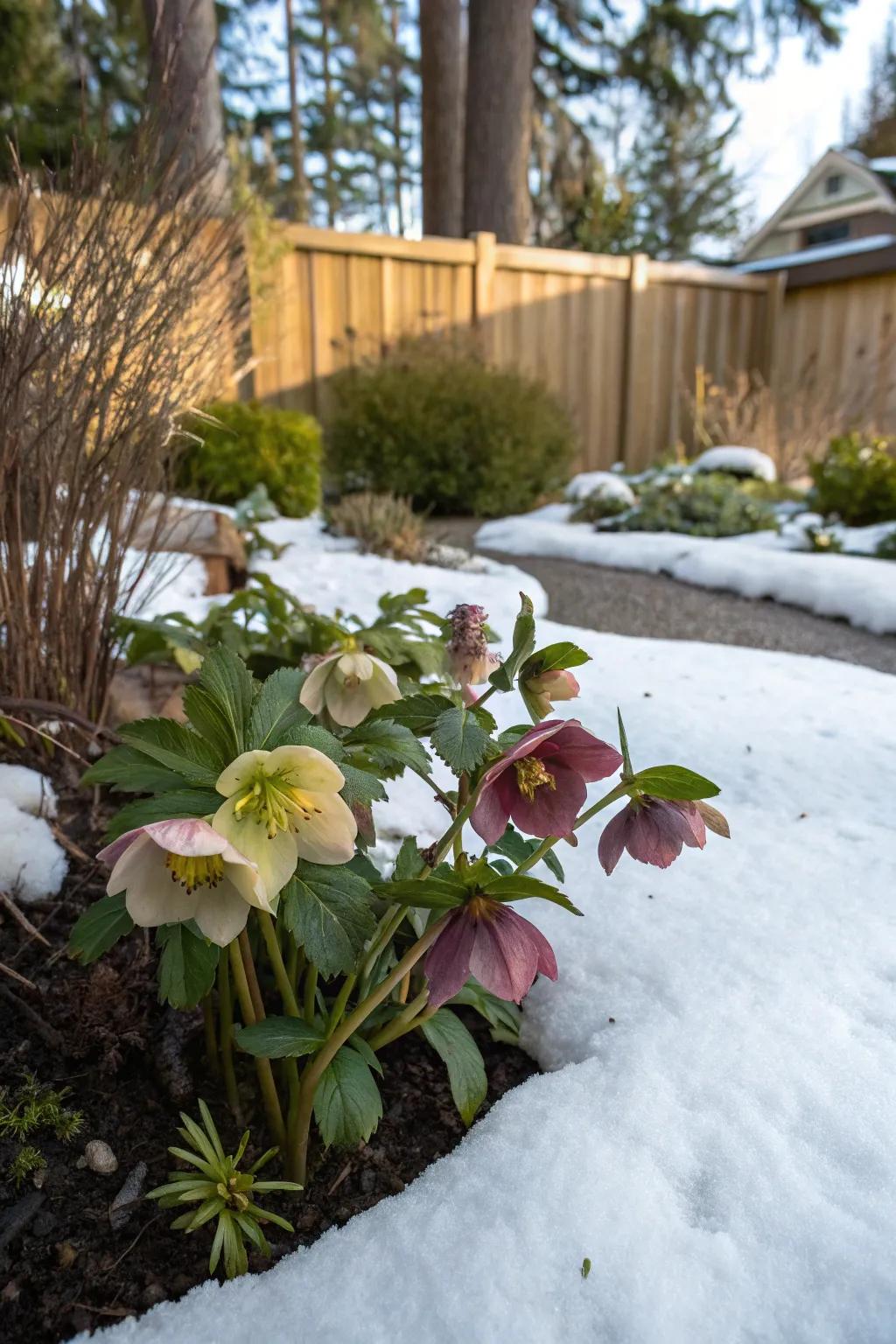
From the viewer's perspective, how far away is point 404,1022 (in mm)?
878

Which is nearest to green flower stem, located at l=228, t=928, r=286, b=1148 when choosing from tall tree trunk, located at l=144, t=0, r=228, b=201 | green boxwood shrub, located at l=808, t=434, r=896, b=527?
tall tree trunk, located at l=144, t=0, r=228, b=201

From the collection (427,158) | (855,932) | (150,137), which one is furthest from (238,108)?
(855,932)

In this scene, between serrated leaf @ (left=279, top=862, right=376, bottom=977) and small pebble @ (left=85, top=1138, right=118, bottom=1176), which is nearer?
serrated leaf @ (left=279, top=862, right=376, bottom=977)

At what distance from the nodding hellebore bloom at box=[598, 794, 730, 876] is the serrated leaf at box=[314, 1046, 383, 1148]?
1.01 feet

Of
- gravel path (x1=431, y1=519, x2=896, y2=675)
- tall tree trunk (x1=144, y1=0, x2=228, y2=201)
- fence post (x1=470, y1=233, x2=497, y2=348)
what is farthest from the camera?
fence post (x1=470, y1=233, x2=497, y2=348)

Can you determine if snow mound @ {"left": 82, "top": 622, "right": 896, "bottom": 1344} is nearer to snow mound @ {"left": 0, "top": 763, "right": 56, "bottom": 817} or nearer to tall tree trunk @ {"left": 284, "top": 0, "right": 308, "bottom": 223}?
snow mound @ {"left": 0, "top": 763, "right": 56, "bottom": 817}

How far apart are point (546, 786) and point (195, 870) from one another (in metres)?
0.28

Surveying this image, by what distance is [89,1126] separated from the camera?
94cm

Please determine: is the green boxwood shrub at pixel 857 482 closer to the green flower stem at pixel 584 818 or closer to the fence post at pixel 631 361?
the fence post at pixel 631 361

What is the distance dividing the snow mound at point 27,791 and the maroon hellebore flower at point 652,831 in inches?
34.7

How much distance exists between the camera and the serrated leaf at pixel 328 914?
0.70m

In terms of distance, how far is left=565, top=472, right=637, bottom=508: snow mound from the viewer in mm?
5836

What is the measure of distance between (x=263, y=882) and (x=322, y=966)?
0.09 metres

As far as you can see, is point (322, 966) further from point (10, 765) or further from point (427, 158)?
point (427, 158)
